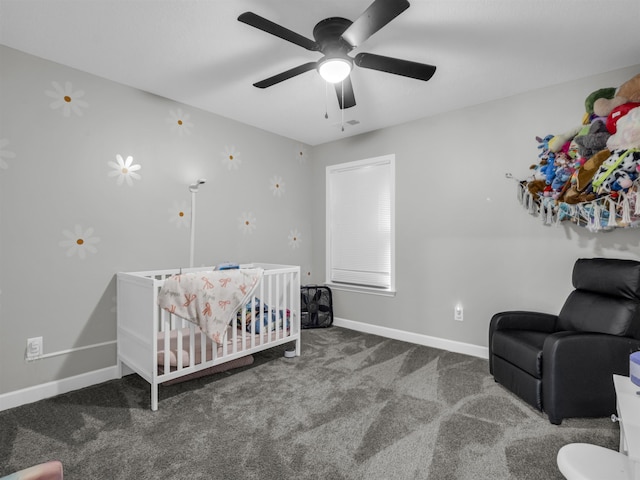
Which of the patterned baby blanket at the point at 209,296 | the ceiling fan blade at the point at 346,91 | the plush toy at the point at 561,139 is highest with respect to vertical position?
the ceiling fan blade at the point at 346,91

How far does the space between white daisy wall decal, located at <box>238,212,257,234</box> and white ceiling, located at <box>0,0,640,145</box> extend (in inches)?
42.4

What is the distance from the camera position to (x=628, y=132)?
6.42 feet

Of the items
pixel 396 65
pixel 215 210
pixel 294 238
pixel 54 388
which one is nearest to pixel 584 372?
pixel 396 65

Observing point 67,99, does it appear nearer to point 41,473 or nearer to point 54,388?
point 54,388

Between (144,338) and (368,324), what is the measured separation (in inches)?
89.9

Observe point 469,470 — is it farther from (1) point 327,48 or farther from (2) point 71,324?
(2) point 71,324

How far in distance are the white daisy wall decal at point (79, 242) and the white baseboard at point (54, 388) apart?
842 millimetres

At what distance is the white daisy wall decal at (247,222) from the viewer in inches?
133

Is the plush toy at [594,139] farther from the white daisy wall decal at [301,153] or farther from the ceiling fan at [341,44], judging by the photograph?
the white daisy wall decal at [301,153]

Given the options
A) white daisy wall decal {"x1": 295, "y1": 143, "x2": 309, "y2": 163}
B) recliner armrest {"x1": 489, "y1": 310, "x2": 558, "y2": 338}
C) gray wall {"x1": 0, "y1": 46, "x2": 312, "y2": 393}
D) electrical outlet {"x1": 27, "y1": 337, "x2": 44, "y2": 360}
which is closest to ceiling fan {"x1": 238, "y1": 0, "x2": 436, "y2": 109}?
gray wall {"x1": 0, "y1": 46, "x2": 312, "y2": 393}

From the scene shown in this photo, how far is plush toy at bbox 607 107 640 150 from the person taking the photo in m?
1.92

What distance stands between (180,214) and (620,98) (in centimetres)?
326

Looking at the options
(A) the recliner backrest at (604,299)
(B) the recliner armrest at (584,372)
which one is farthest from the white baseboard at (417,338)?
(B) the recliner armrest at (584,372)

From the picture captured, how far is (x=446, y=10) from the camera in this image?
1720 mm
